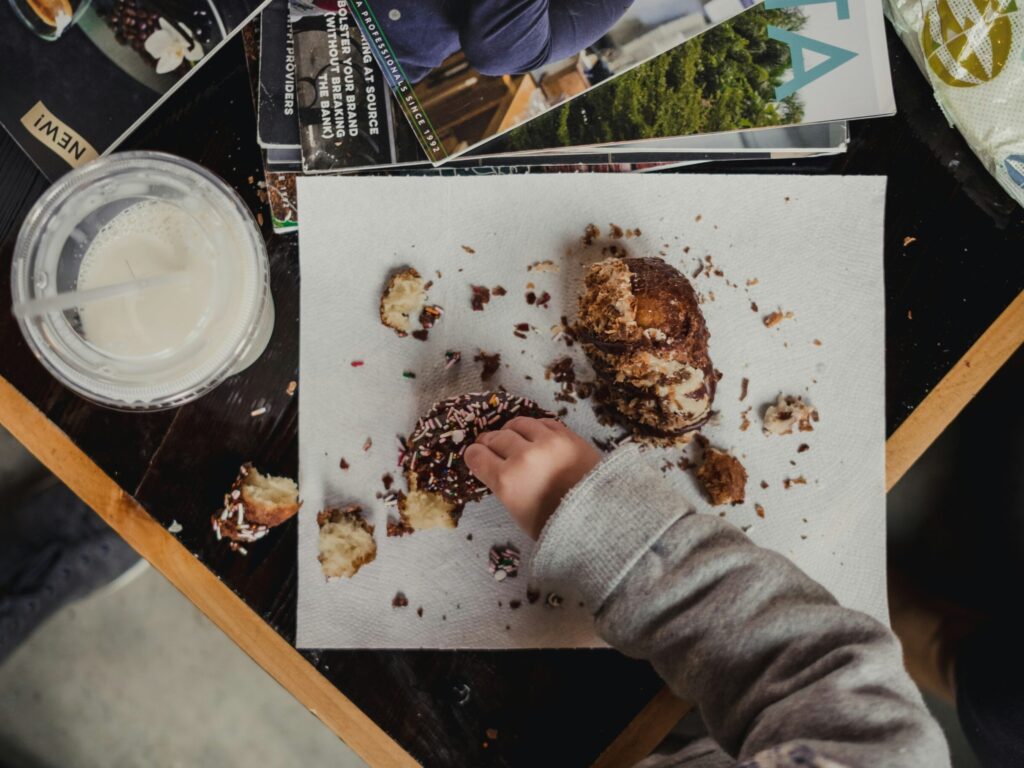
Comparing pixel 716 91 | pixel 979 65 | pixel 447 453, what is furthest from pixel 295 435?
pixel 979 65

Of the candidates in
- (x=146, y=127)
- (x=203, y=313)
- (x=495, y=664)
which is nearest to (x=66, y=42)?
(x=146, y=127)

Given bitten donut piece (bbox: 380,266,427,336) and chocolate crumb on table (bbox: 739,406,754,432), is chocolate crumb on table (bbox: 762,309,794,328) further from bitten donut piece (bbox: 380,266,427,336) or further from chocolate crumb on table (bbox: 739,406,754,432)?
bitten donut piece (bbox: 380,266,427,336)

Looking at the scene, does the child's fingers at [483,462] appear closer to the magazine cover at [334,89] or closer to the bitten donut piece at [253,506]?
the bitten donut piece at [253,506]

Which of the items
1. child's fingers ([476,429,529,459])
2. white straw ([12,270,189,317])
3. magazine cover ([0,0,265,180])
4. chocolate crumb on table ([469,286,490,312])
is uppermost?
magazine cover ([0,0,265,180])

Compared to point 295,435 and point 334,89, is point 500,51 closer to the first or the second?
point 334,89

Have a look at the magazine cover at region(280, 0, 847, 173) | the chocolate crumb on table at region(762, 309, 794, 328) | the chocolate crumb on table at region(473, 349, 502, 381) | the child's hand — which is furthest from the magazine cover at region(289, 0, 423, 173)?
the chocolate crumb on table at region(762, 309, 794, 328)

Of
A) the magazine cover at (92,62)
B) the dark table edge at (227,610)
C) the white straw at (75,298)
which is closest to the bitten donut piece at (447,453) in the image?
the dark table edge at (227,610)
